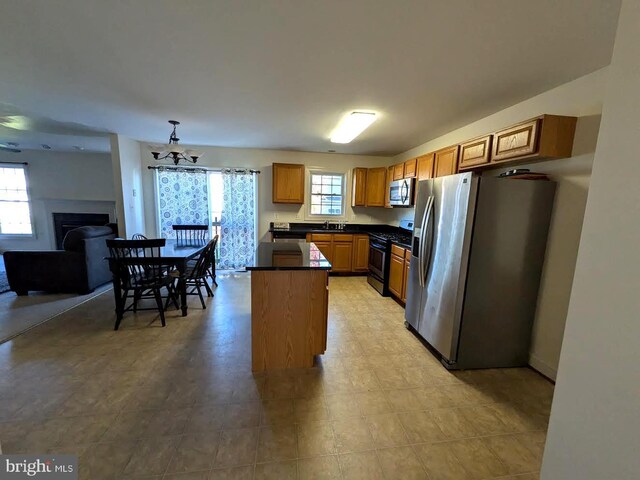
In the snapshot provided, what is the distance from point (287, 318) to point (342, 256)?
2938 mm

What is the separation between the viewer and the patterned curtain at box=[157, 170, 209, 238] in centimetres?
498

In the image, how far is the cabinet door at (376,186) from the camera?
5.11 meters

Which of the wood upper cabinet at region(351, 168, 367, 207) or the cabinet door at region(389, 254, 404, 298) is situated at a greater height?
the wood upper cabinet at region(351, 168, 367, 207)

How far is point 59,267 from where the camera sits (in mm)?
3676

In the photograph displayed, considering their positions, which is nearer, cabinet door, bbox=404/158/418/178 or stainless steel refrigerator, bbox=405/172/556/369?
stainless steel refrigerator, bbox=405/172/556/369

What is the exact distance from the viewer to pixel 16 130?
162 inches

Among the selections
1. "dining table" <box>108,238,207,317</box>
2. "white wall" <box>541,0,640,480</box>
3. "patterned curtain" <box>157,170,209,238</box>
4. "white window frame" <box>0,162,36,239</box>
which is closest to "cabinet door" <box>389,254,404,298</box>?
"dining table" <box>108,238,207,317</box>

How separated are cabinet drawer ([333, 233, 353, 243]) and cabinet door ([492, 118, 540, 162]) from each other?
2.84 metres

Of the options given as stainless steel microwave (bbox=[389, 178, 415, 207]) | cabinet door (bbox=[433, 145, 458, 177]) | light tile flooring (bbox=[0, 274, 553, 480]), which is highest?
cabinet door (bbox=[433, 145, 458, 177])

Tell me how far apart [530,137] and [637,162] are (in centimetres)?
176

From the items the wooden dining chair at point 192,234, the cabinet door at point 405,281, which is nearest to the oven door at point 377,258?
the cabinet door at point 405,281

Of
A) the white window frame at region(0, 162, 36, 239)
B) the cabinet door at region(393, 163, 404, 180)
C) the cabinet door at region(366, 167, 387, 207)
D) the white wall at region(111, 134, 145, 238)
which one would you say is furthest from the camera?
the white window frame at region(0, 162, 36, 239)

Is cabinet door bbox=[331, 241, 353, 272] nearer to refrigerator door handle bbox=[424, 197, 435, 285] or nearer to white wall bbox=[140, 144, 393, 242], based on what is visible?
white wall bbox=[140, 144, 393, 242]

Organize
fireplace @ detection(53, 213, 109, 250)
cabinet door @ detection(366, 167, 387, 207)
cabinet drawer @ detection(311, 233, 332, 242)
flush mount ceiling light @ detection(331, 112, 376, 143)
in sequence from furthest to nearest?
fireplace @ detection(53, 213, 109, 250)
cabinet door @ detection(366, 167, 387, 207)
cabinet drawer @ detection(311, 233, 332, 242)
flush mount ceiling light @ detection(331, 112, 376, 143)
